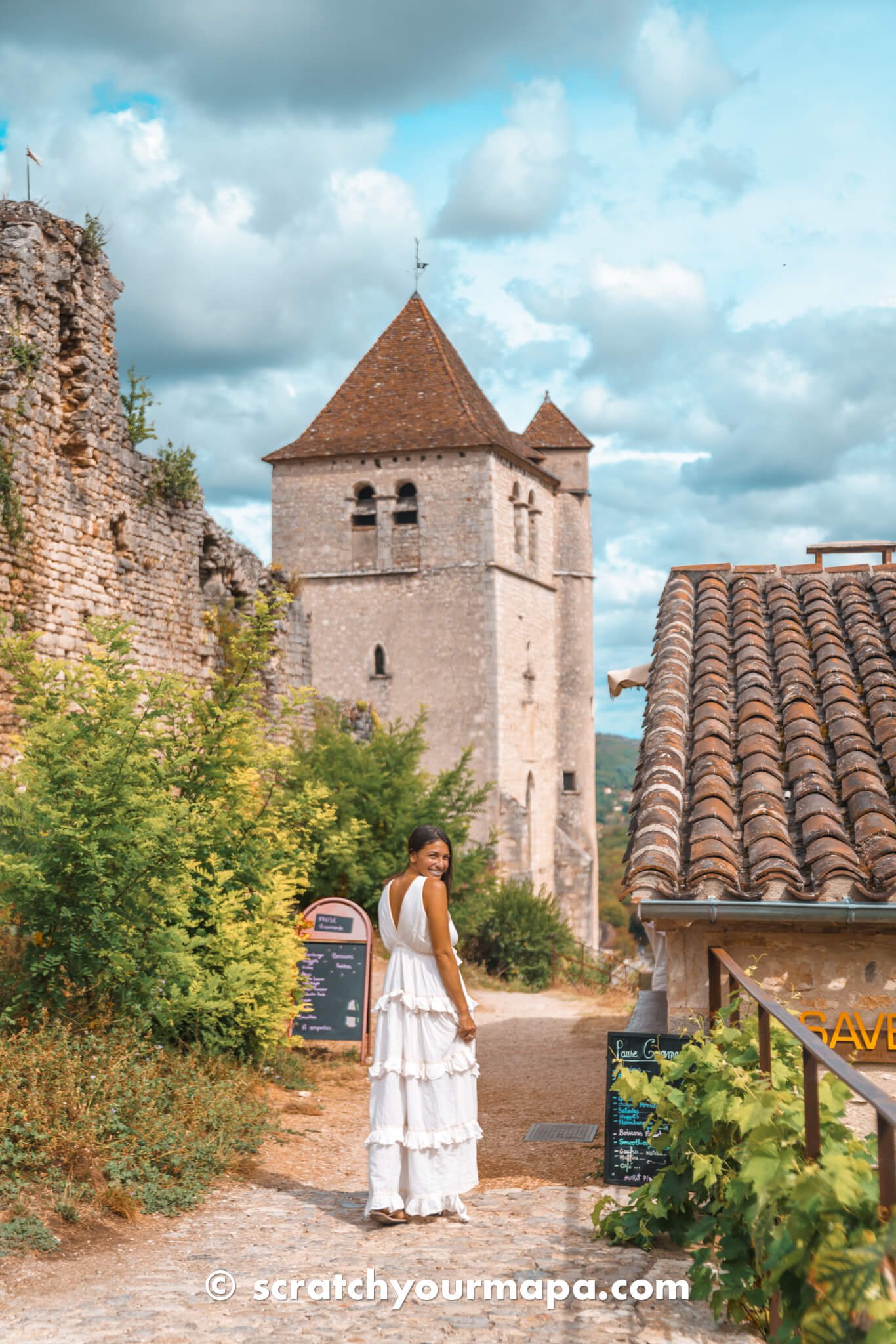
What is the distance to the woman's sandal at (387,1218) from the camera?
5125 mm

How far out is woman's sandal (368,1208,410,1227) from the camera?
→ 16.8 ft

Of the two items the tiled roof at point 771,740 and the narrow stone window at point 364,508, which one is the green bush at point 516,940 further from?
the narrow stone window at point 364,508

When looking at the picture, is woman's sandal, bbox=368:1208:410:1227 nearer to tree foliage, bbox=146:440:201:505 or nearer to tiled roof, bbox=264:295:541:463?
tree foliage, bbox=146:440:201:505

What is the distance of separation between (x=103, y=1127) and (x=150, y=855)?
5.20ft

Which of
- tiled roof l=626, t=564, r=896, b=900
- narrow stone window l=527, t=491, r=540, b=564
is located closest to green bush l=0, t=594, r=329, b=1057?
tiled roof l=626, t=564, r=896, b=900

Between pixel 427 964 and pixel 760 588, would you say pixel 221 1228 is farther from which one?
pixel 760 588

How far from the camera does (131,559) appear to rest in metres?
12.2

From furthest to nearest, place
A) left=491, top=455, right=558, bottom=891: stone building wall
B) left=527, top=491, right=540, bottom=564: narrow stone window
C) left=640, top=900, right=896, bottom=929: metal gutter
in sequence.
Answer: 1. left=527, top=491, right=540, bottom=564: narrow stone window
2. left=491, top=455, right=558, bottom=891: stone building wall
3. left=640, top=900, right=896, bottom=929: metal gutter

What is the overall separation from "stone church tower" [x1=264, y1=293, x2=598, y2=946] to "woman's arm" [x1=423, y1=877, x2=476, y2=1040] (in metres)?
22.5

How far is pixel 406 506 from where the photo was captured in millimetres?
29094

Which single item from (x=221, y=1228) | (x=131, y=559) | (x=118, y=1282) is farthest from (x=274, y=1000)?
(x=131, y=559)

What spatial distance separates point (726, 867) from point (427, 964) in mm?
1345

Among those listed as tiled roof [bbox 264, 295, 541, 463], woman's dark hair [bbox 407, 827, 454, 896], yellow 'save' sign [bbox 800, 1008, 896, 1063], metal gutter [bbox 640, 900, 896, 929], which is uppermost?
tiled roof [bbox 264, 295, 541, 463]

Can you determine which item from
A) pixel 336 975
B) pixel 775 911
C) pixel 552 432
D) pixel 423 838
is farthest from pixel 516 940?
pixel 552 432
